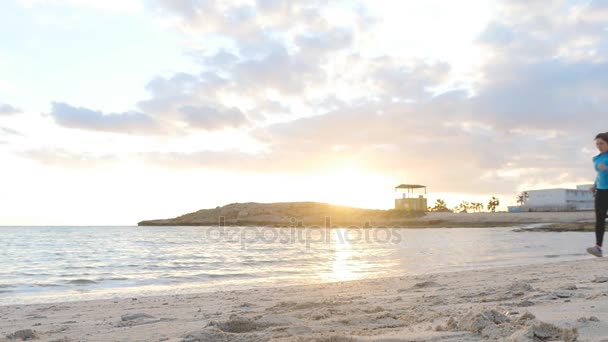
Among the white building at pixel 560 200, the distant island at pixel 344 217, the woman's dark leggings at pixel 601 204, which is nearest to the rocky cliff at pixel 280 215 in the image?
the distant island at pixel 344 217

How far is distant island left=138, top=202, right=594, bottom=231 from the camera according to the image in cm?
7888

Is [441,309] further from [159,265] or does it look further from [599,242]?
[159,265]

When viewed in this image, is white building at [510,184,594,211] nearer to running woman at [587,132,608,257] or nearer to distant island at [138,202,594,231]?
distant island at [138,202,594,231]

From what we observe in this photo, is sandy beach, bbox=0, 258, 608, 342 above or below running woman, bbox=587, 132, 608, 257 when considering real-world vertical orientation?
below

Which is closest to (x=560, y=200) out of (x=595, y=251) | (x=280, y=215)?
(x=280, y=215)

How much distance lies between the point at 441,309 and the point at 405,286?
156 inches

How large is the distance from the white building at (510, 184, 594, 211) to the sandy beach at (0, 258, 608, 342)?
98632mm

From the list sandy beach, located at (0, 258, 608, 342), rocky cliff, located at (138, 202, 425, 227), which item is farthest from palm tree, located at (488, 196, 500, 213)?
sandy beach, located at (0, 258, 608, 342)

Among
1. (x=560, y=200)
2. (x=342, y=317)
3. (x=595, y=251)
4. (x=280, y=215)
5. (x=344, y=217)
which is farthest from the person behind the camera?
(x=280, y=215)

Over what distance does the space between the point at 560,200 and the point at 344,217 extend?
49299 mm

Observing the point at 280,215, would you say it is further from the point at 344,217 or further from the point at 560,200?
the point at 560,200

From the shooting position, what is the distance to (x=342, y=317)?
5.49m

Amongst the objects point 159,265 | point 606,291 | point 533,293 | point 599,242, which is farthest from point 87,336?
point 159,265

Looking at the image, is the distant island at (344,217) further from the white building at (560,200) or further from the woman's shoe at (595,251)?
the woman's shoe at (595,251)
